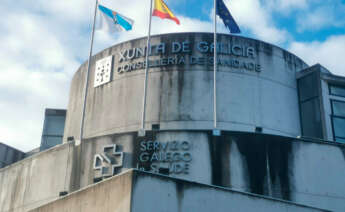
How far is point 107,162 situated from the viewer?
2056cm

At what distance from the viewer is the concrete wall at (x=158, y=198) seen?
14773 millimetres

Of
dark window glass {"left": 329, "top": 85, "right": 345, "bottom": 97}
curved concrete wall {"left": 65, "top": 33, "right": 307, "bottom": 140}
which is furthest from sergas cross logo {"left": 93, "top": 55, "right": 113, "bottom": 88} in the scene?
dark window glass {"left": 329, "top": 85, "right": 345, "bottom": 97}

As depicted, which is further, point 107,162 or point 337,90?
point 337,90

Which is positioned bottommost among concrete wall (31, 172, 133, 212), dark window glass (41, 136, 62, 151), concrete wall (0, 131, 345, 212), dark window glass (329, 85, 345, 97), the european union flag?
concrete wall (31, 172, 133, 212)

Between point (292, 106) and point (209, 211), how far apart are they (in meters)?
11.2

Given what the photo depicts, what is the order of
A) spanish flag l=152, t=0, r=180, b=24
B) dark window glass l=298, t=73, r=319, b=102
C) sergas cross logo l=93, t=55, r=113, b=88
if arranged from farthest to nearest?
sergas cross logo l=93, t=55, r=113, b=88
dark window glass l=298, t=73, r=319, b=102
spanish flag l=152, t=0, r=180, b=24

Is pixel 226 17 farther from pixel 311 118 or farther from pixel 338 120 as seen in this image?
pixel 338 120

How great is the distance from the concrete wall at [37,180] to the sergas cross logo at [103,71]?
5.05m

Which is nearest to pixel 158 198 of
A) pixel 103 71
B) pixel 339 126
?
pixel 103 71

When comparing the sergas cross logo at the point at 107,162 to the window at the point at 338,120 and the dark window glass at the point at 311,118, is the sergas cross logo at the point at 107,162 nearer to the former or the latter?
the dark window glass at the point at 311,118

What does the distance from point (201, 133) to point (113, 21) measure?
360 inches

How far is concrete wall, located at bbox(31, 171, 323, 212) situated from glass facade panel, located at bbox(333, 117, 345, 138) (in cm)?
829

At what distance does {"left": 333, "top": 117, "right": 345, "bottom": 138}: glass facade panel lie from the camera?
2406 cm

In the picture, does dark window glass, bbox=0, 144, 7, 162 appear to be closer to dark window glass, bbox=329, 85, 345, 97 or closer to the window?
the window
